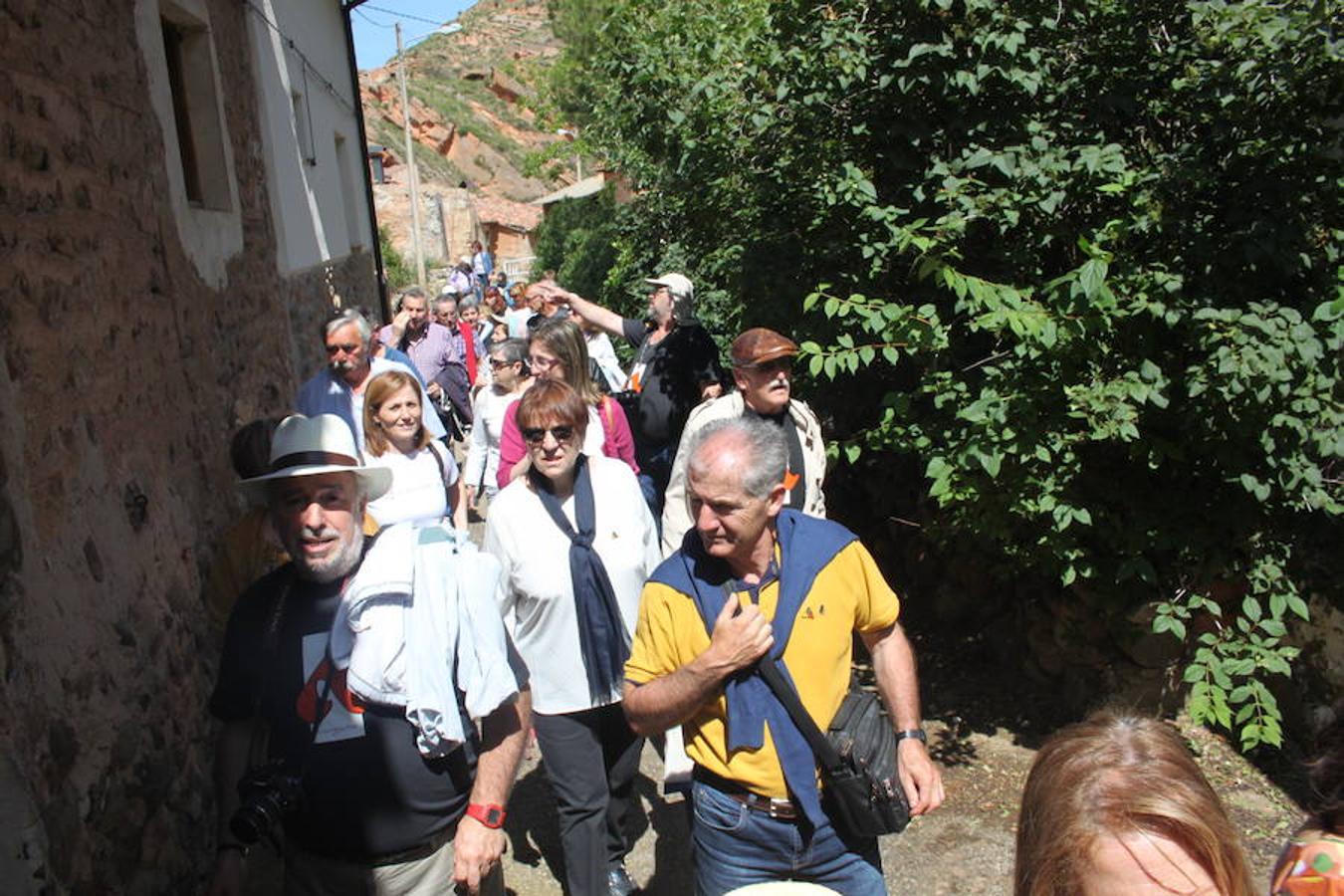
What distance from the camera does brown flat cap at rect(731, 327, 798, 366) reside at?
3.56 metres

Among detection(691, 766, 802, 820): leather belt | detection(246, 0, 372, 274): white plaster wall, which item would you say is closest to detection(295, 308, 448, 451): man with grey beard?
detection(246, 0, 372, 274): white plaster wall

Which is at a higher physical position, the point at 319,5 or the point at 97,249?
the point at 319,5

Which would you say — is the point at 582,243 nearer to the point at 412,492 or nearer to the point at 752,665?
the point at 412,492

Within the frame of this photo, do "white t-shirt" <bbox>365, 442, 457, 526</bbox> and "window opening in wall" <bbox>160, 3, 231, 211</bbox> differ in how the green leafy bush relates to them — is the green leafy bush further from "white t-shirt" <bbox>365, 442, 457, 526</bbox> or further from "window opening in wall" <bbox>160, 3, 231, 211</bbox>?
"white t-shirt" <bbox>365, 442, 457, 526</bbox>

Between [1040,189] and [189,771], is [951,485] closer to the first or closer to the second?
[1040,189]

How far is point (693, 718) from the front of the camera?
240 centimetres

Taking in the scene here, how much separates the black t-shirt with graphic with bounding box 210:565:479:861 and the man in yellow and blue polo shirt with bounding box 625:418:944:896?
0.52 meters

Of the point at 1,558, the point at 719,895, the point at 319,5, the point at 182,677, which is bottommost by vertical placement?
the point at 719,895

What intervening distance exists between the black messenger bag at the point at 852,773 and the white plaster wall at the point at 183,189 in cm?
337

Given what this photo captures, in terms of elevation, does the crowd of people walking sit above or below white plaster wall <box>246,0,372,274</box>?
below

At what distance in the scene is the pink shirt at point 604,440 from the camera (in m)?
4.29

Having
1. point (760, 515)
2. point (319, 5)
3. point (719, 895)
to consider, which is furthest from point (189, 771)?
point (319, 5)

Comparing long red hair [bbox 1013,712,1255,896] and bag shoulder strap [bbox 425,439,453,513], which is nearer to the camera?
long red hair [bbox 1013,712,1255,896]

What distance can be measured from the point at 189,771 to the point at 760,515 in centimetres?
228
